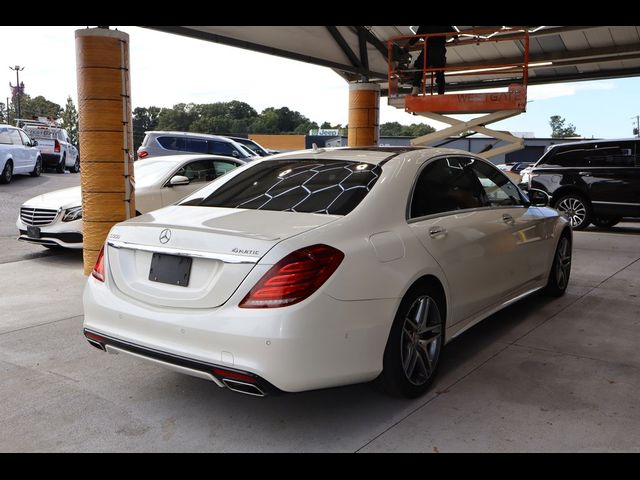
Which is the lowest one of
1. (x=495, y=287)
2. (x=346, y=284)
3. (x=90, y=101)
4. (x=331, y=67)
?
(x=495, y=287)

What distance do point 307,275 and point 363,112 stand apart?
11022 mm

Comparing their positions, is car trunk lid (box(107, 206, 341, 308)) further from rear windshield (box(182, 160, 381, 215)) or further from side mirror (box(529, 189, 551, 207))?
side mirror (box(529, 189, 551, 207))

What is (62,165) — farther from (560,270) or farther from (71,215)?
(560,270)

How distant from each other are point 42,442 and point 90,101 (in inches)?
191

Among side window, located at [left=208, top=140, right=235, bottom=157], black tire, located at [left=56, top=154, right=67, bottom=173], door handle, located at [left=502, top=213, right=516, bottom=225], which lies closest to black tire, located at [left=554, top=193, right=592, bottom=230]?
door handle, located at [left=502, top=213, right=516, bottom=225]

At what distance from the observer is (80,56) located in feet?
22.9

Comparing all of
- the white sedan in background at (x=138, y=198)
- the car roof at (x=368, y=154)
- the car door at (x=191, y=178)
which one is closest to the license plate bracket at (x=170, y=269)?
the car roof at (x=368, y=154)

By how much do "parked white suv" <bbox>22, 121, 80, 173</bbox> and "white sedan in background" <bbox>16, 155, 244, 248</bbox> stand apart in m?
16.1

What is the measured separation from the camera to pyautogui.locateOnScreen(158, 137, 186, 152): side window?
57.3ft

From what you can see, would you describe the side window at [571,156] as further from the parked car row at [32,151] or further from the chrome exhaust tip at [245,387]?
the parked car row at [32,151]
